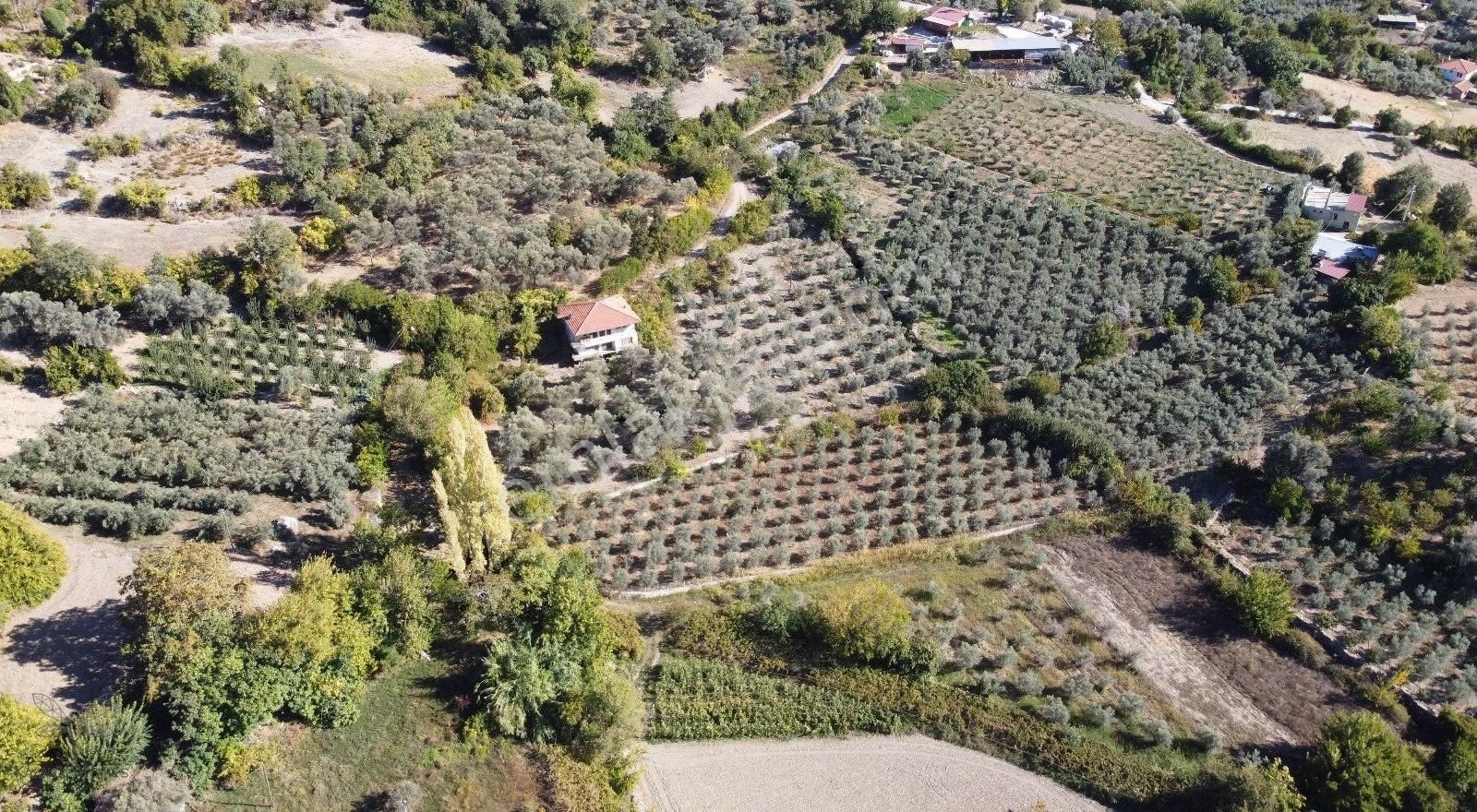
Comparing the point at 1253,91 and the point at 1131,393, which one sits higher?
the point at 1253,91

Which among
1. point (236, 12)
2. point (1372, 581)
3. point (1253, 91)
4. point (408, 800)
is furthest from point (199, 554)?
point (1253, 91)

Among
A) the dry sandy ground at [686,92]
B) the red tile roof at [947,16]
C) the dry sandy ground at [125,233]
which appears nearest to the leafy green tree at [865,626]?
the dry sandy ground at [125,233]

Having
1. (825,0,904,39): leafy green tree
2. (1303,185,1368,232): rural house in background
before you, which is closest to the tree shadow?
(1303,185,1368,232): rural house in background

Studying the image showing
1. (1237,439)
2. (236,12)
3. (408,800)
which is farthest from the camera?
(236,12)

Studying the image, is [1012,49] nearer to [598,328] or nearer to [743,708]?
[598,328]

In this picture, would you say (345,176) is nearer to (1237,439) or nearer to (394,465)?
(394,465)

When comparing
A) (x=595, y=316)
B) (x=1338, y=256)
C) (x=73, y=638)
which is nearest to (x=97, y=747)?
(x=73, y=638)
